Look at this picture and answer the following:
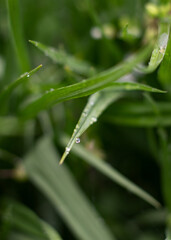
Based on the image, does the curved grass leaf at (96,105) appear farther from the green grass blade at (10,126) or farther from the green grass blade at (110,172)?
the green grass blade at (10,126)

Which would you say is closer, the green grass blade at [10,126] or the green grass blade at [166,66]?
the green grass blade at [166,66]

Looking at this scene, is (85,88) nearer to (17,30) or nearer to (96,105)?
(96,105)

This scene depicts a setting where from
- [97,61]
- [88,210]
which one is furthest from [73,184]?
[97,61]

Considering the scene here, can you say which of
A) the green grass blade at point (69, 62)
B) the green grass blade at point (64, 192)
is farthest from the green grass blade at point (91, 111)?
the green grass blade at point (64, 192)

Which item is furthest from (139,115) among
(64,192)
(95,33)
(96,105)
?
(95,33)

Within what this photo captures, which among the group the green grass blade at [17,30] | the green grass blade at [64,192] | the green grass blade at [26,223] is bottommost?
the green grass blade at [26,223]
